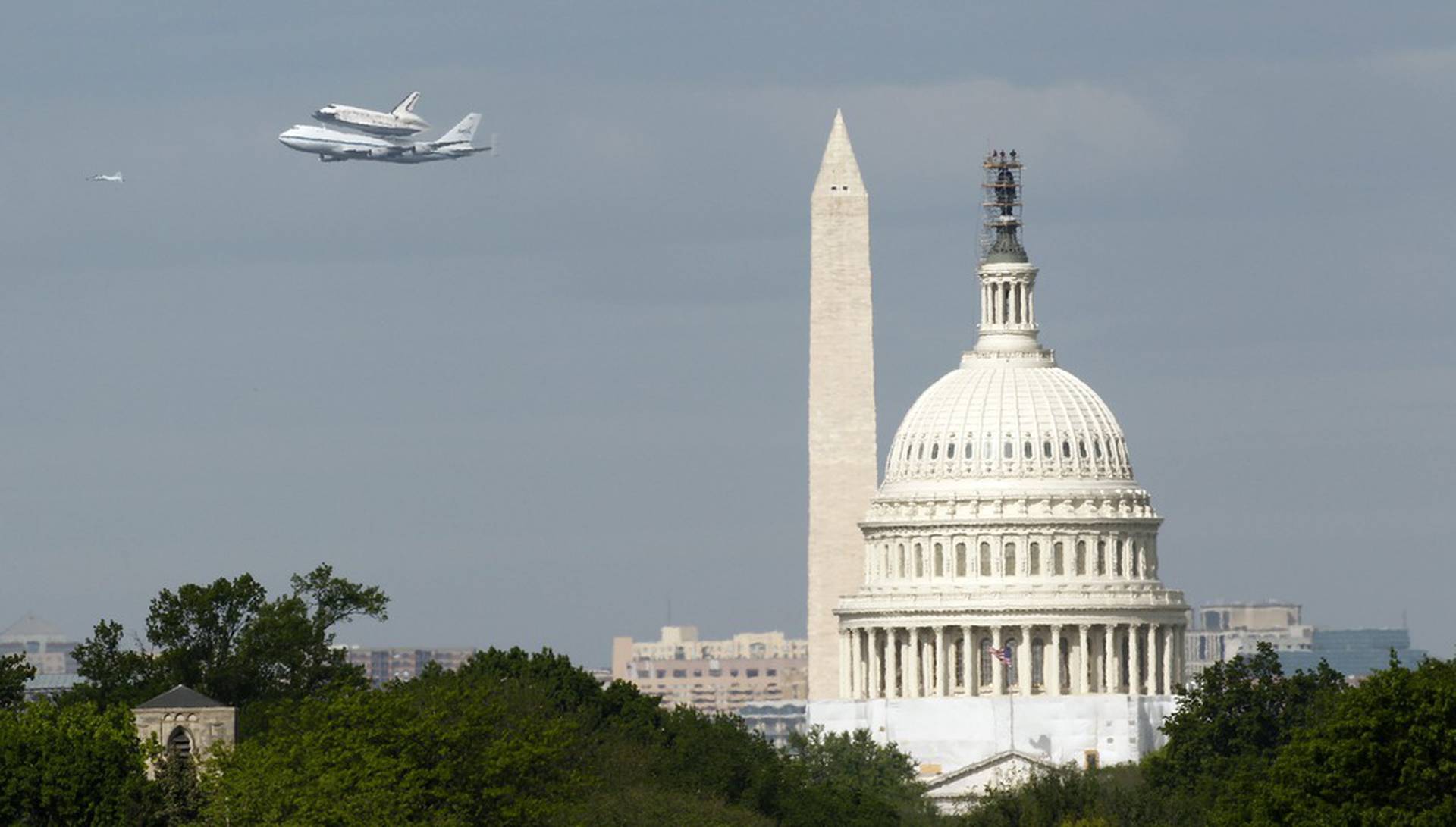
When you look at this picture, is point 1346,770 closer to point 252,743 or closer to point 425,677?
point 252,743

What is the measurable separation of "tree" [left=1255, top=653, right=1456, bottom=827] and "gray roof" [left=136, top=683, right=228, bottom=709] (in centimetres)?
3842

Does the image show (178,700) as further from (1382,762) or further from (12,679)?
(1382,762)

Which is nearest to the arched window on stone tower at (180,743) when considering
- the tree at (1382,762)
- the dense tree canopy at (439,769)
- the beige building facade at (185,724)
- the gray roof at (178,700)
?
the beige building facade at (185,724)

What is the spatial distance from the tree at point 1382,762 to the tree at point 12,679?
54.8 meters

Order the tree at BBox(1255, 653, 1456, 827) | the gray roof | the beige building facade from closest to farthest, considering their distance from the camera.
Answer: the tree at BBox(1255, 653, 1456, 827)
the beige building facade
the gray roof

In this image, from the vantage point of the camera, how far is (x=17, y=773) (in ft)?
441

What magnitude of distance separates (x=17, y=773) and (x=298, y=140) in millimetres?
63287

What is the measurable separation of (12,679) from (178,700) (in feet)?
56.3

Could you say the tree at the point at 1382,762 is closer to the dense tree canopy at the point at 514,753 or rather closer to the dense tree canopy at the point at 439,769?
the dense tree canopy at the point at 514,753

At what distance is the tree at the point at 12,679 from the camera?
164 metres

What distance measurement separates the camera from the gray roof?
5812 inches

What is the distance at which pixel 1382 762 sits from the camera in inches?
4641

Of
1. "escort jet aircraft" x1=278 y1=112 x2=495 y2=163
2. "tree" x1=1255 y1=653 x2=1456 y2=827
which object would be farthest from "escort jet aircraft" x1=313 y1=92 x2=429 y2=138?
"tree" x1=1255 y1=653 x2=1456 y2=827

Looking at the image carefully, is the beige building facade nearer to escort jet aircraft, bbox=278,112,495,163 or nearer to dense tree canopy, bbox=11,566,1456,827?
dense tree canopy, bbox=11,566,1456,827
